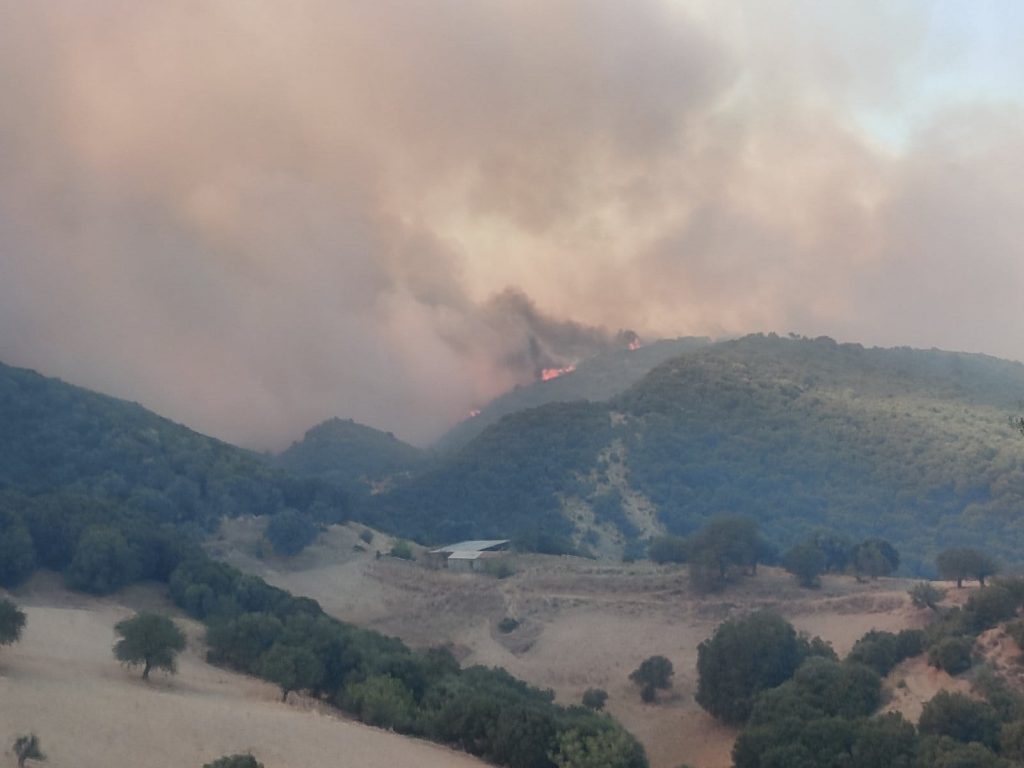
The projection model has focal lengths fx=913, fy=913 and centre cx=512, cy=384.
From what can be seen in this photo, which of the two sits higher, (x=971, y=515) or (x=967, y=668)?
(x=971, y=515)

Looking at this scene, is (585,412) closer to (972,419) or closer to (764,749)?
(972,419)

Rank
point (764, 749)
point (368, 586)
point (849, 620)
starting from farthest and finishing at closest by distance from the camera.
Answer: point (368, 586) < point (849, 620) < point (764, 749)

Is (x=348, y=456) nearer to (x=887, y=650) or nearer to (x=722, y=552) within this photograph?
(x=722, y=552)

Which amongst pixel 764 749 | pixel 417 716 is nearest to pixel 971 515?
pixel 764 749

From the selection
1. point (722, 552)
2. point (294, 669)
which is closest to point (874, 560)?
point (722, 552)

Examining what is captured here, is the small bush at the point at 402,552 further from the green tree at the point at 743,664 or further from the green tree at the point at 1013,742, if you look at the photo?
the green tree at the point at 1013,742

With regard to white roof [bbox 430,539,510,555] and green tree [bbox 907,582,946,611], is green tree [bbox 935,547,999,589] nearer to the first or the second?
green tree [bbox 907,582,946,611]

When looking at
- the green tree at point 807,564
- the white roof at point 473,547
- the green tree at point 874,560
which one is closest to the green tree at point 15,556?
the white roof at point 473,547
